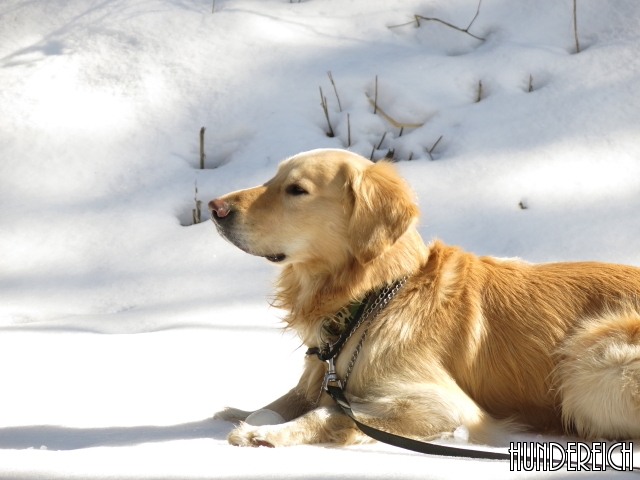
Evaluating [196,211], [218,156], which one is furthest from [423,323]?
[218,156]

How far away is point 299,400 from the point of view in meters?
3.30

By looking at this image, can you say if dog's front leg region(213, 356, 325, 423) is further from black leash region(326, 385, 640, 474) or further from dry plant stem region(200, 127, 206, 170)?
dry plant stem region(200, 127, 206, 170)

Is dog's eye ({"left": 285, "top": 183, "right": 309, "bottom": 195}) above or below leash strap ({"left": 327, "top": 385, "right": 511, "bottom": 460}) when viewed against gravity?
above

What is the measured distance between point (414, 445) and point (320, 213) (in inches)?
41.3

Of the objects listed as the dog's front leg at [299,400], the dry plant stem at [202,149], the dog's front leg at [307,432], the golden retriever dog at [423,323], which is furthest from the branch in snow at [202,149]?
the dog's front leg at [307,432]

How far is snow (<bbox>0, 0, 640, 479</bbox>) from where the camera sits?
3.83m

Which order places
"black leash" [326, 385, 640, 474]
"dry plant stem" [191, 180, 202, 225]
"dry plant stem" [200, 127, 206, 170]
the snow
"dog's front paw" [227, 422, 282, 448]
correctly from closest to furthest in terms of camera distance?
1. "black leash" [326, 385, 640, 474]
2. "dog's front paw" [227, 422, 282, 448]
3. the snow
4. "dry plant stem" [191, 180, 202, 225]
5. "dry plant stem" [200, 127, 206, 170]

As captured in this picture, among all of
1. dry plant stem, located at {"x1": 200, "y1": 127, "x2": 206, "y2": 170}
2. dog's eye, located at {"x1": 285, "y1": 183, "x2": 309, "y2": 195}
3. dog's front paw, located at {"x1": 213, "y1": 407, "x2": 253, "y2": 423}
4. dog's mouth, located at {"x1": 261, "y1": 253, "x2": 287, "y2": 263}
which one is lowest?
dog's front paw, located at {"x1": 213, "y1": 407, "x2": 253, "y2": 423}

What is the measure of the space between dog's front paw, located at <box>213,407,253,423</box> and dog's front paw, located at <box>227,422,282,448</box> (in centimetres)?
38

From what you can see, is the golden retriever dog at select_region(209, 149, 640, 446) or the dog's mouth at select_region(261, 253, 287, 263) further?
the dog's mouth at select_region(261, 253, 287, 263)

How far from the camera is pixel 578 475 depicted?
7.34ft

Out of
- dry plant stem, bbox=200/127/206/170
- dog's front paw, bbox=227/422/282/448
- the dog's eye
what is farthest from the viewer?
dry plant stem, bbox=200/127/206/170

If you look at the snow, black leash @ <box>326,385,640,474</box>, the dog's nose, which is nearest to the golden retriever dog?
the dog's nose

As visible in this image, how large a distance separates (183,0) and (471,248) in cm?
385
